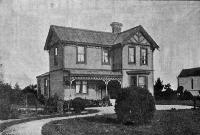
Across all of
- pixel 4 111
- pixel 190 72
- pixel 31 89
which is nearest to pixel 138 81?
pixel 31 89

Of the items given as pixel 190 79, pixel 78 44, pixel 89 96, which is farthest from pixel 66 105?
pixel 190 79

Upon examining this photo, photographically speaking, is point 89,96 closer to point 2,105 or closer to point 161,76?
point 2,105

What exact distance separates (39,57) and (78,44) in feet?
35.7

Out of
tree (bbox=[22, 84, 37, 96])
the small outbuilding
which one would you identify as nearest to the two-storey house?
tree (bbox=[22, 84, 37, 96])

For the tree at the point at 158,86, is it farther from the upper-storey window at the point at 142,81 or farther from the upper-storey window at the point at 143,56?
the upper-storey window at the point at 143,56

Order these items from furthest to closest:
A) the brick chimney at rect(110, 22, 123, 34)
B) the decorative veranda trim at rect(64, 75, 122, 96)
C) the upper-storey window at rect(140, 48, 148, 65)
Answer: the brick chimney at rect(110, 22, 123, 34)
the upper-storey window at rect(140, 48, 148, 65)
the decorative veranda trim at rect(64, 75, 122, 96)

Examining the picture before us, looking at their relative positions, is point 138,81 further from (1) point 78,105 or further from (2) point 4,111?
(2) point 4,111

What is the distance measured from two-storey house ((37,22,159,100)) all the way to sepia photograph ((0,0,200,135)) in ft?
0.33

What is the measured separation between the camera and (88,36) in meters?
28.9

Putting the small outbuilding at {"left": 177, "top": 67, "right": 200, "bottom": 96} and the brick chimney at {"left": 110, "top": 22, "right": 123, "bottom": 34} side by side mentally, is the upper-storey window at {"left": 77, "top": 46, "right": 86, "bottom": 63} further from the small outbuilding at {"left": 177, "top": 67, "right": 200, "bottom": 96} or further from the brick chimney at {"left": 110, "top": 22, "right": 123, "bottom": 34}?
the small outbuilding at {"left": 177, "top": 67, "right": 200, "bottom": 96}

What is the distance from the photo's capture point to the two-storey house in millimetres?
26594

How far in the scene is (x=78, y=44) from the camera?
2722 centimetres

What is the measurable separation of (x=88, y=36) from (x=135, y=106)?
16.8m

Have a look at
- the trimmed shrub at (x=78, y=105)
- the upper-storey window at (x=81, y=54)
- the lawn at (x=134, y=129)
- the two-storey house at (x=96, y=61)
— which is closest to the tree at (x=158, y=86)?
the two-storey house at (x=96, y=61)
